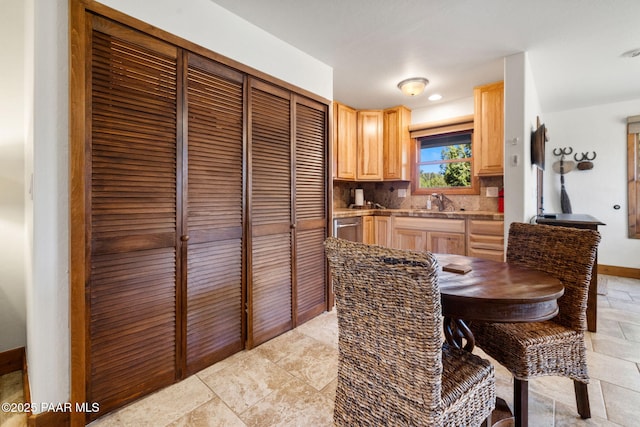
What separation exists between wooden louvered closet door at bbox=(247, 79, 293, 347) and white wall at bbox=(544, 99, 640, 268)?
4.59m

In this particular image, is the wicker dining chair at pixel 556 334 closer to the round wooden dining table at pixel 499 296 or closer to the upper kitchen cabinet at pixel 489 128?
the round wooden dining table at pixel 499 296

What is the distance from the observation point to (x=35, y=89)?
1288 mm

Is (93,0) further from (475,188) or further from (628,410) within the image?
(475,188)

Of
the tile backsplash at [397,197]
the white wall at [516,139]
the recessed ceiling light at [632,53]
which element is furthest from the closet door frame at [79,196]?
the recessed ceiling light at [632,53]

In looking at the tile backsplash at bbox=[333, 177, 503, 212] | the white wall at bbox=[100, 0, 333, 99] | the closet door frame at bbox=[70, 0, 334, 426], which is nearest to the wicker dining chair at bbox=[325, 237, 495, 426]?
the closet door frame at bbox=[70, 0, 334, 426]

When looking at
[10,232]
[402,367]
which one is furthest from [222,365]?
[10,232]

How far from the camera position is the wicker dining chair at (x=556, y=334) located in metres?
1.32

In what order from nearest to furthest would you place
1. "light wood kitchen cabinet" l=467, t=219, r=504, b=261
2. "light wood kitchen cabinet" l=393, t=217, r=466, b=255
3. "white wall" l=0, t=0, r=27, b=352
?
"white wall" l=0, t=0, r=27, b=352 → "light wood kitchen cabinet" l=467, t=219, r=504, b=261 → "light wood kitchen cabinet" l=393, t=217, r=466, b=255

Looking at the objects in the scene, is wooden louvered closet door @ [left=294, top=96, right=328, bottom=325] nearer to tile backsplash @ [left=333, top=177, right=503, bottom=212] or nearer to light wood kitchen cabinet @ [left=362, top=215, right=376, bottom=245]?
light wood kitchen cabinet @ [left=362, top=215, right=376, bottom=245]

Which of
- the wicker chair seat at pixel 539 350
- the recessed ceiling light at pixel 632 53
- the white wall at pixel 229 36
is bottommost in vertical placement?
the wicker chair seat at pixel 539 350

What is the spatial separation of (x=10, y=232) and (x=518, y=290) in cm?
312

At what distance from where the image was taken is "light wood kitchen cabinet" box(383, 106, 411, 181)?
13.6 ft

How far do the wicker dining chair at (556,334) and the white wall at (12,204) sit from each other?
3055mm

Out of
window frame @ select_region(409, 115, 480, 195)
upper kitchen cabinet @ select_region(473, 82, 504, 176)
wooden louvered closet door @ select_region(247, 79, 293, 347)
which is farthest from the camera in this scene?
window frame @ select_region(409, 115, 480, 195)
